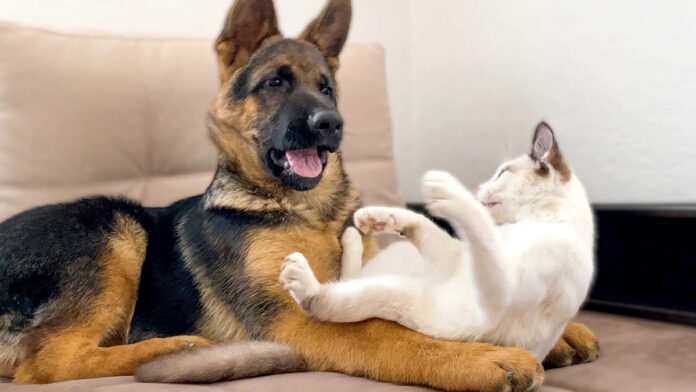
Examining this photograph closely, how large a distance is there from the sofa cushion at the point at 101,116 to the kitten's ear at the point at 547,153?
3.18 feet

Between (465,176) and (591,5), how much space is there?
0.73 metres

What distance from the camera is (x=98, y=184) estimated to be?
179 centimetres

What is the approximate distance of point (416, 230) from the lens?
1.32 metres

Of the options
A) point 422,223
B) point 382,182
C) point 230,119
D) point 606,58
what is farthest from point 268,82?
point 606,58

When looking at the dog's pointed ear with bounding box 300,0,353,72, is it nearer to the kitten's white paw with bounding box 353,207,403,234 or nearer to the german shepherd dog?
the german shepherd dog

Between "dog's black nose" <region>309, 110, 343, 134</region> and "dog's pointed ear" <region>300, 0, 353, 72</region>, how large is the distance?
314 millimetres

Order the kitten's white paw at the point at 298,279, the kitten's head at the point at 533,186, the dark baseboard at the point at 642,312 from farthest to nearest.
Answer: the dark baseboard at the point at 642,312, the kitten's head at the point at 533,186, the kitten's white paw at the point at 298,279

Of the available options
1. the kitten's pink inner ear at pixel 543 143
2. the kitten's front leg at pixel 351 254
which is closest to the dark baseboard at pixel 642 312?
the kitten's pink inner ear at pixel 543 143

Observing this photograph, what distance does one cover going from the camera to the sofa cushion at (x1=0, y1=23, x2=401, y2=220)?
5.61 ft

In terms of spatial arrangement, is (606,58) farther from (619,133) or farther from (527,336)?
(527,336)

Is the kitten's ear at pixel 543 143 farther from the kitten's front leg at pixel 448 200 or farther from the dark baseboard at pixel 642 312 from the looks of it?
the dark baseboard at pixel 642 312

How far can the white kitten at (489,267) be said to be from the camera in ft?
3.57

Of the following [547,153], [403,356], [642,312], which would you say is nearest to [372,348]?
[403,356]

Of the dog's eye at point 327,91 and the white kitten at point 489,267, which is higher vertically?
the dog's eye at point 327,91
